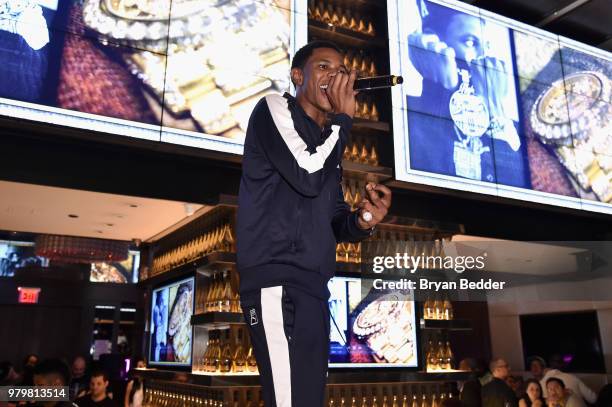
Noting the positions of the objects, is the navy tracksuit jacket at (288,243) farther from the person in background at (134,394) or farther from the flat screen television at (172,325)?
the person in background at (134,394)

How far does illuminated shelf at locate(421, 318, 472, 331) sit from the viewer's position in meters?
4.25

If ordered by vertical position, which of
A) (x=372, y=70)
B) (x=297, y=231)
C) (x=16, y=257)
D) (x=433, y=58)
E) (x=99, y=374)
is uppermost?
(x=433, y=58)

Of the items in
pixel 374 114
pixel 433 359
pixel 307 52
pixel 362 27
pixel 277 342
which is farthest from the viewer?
pixel 362 27

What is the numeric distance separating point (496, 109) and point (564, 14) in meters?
1.61

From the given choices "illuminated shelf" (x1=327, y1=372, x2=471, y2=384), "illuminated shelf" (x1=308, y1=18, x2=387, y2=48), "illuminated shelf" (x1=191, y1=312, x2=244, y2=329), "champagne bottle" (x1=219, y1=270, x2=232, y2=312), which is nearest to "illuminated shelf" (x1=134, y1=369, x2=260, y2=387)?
"illuminated shelf" (x1=191, y1=312, x2=244, y2=329)

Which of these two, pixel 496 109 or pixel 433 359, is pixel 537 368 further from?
pixel 496 109

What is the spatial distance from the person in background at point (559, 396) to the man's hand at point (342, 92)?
14.0 ft

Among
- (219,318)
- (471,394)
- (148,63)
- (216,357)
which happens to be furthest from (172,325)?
(471,394)

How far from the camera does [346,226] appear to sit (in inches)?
43.5

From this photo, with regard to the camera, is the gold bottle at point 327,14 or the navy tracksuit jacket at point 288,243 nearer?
the navy tracksuit jacket at point 288,243

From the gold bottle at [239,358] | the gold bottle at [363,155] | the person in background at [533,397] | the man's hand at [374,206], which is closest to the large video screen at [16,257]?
the gold bottle at [239,358]

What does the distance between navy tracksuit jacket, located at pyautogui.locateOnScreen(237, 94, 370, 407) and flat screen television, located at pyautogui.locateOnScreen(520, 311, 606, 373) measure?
7.04 metres

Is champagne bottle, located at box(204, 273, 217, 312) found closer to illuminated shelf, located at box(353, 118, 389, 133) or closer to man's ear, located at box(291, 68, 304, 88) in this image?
illuminated shelf, located at box(353, 118, 389, 133)

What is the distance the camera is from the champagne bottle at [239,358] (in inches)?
143
